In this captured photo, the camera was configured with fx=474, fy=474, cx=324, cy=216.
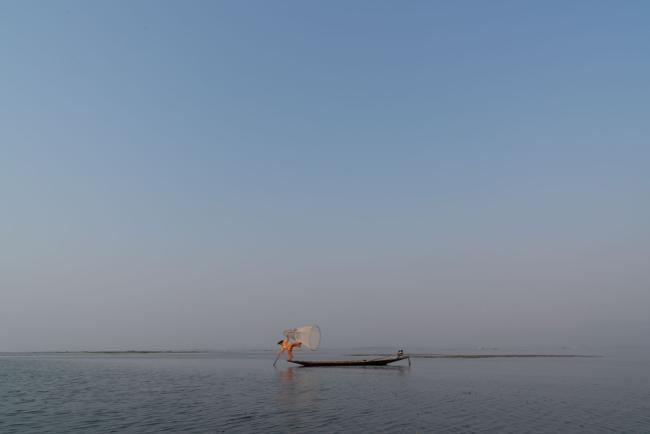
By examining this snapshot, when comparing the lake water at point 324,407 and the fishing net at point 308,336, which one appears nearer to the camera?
the lake water at point 324,407

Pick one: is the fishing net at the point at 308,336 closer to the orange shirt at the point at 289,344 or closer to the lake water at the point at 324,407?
the orange shirt at the point at 289,344

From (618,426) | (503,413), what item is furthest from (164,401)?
(618,426)

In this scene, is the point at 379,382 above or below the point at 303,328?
below

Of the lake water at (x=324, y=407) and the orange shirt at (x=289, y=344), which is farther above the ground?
the orange shirt at (x=289, y=344)

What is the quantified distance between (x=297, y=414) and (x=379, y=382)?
66.3 feet

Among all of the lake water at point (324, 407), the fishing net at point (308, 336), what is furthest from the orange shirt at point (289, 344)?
the lake water at point (324, 407)

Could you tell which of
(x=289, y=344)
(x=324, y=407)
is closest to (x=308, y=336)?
(x=289, y=344)

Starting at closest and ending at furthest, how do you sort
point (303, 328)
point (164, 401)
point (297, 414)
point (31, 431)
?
point (31, 431), point (297, 414), point (164, 401), point (303, 328)

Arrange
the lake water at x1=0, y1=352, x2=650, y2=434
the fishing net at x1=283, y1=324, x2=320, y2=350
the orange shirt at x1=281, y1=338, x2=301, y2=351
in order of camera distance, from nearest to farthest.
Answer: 1. the lake water at x1=0, y1=352, x2=650, y2=434
2. the fishing net at x1=283, y1=324, x2=320, y2=350
3. the orange shirt at x1=281, y1=338, x2=301, y2=351

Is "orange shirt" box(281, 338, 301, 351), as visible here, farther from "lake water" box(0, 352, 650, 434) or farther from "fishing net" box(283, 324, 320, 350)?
"lake water" box(0, 352, 650, 434)

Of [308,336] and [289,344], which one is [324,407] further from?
[289,344]

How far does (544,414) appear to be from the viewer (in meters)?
24.8

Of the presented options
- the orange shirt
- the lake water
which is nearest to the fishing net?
the orange shirt

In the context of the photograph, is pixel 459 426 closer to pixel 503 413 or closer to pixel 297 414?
pixel 503 413
